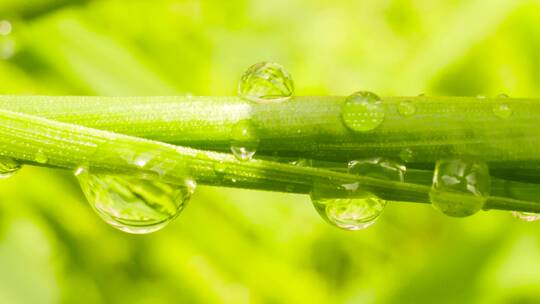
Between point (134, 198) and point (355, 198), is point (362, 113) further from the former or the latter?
point (134, 198)

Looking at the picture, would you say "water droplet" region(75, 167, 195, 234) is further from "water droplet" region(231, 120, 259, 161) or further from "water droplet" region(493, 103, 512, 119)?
"water droplet" region(493, 103, 512, 119)

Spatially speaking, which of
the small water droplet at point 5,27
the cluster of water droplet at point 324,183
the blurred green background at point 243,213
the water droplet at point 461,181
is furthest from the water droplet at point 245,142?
the small water droplet at point 5,27

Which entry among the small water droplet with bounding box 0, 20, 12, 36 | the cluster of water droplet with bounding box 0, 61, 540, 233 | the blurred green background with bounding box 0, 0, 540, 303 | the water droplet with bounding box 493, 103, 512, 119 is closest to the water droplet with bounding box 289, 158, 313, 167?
the cluster of water droplet with bounding box 0, 61, 540, 233

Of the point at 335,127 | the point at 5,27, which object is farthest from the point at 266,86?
the point at 5,27

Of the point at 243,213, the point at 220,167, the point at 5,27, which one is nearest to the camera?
the point at 220,167

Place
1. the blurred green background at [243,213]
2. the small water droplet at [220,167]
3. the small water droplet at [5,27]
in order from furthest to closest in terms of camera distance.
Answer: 1. the blurred green background at [243,213]
2. the small water droplet at [5,27]
3. the small water droplet at [220,167]

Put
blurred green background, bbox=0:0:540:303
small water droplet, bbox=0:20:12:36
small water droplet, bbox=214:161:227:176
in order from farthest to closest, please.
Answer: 1. blurred green background, bbox=0:0:540:303
2. small water droplet, bbox=0:20:12:36
3. small water droplet, bbox=214:161:227:176

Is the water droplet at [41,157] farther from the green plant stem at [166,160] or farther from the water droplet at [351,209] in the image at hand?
the water droplet at [351,209]
